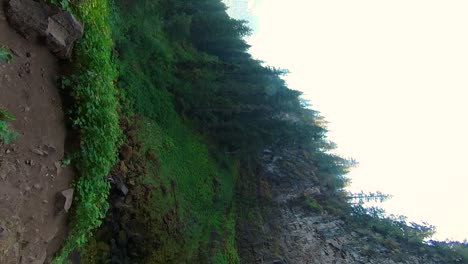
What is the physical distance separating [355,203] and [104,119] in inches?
612

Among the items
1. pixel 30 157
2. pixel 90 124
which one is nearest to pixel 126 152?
pixel 90 124

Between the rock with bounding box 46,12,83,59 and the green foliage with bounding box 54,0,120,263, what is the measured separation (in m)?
0.32

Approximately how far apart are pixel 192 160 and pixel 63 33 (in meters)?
9.82

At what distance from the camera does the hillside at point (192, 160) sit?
8898 millimetres

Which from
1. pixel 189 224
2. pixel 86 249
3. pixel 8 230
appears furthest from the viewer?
pixel 189 224

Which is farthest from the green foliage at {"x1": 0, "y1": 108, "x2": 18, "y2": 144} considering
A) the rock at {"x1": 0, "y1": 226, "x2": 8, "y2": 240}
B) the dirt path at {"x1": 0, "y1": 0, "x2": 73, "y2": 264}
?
the rock at {"x1": 0, "y1": 226, "x2": 8, "y2": 240}

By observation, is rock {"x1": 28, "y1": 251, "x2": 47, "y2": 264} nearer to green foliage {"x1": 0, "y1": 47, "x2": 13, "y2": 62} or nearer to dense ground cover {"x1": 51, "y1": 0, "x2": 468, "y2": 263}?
dense ground cover {"x1": 51, "y1": 0, "x2": 468, "y2": 263}

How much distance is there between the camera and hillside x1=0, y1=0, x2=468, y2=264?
29.2 ft

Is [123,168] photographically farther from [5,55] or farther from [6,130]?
[5,55]

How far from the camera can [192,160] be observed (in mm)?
17266

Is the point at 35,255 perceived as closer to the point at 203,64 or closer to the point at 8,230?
the point at 8,230

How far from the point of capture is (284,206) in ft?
65.5

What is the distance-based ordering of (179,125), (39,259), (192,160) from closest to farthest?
(39,259), (192,160), (179,125)

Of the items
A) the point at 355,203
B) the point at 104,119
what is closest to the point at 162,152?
the point at 104,119
